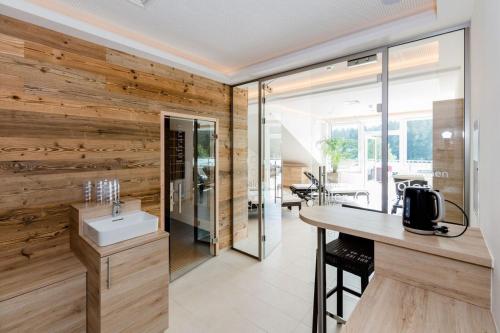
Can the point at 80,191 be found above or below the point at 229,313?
above

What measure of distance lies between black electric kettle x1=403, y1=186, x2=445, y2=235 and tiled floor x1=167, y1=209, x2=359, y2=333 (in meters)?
1.33

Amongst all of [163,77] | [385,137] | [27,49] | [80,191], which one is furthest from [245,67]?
[80,191]

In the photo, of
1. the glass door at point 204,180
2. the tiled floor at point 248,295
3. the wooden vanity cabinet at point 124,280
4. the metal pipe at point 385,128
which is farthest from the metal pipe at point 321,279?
the glass door at point 204,180

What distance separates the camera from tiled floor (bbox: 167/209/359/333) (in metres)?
2.20

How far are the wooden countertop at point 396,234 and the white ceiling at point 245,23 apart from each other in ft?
5.24

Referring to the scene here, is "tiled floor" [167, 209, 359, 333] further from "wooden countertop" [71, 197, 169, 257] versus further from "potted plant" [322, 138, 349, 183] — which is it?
"wooden countertop" [71, 197, 169, 257]

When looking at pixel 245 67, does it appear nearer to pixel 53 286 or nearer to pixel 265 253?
pixel 265 253

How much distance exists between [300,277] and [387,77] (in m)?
2.44

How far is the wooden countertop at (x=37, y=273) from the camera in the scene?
162 cm

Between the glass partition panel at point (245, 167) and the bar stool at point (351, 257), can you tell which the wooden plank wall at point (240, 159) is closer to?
the glass partition panel at point (245, 167)

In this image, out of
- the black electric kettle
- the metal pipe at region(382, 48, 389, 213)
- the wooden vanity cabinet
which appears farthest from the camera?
the metal pipe at region(382, 48, 389, 213)

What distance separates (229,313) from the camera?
2.33 meters

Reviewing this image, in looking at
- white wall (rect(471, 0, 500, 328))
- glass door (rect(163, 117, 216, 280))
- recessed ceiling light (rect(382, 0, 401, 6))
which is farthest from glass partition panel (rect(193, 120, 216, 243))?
white wall (rect(471, 0, 500, 328))

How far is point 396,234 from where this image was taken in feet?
4.53
